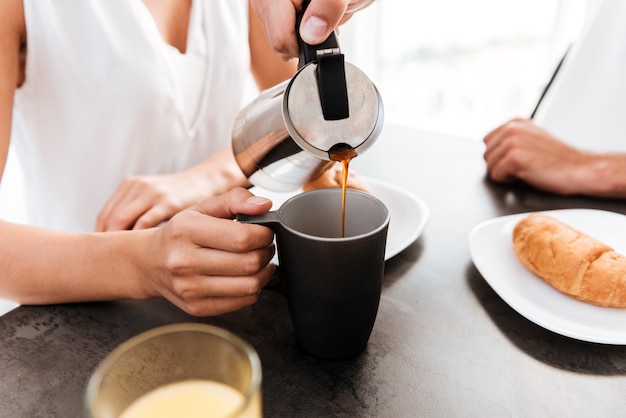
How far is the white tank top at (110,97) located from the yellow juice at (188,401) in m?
0.70

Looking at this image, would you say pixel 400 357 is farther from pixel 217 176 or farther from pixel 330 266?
pixel 217 176

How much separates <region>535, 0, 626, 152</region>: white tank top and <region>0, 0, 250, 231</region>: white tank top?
85 centimetres

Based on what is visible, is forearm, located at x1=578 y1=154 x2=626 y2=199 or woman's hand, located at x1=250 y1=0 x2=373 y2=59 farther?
forearm, located at x1=578 y1=154 x2=626 y2=199

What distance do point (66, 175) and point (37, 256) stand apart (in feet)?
1.34

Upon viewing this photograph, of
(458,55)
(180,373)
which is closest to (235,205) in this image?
(180,373)

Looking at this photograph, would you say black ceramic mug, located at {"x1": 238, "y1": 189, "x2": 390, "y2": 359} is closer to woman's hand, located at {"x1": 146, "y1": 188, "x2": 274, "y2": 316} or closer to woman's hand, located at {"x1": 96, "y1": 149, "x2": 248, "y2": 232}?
woman's hand, located at {"x1": 146, "y1": 188, "x2": 274, "y2": 316}

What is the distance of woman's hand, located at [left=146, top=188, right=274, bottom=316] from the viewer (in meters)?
0.50

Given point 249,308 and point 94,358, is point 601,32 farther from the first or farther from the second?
point 94,358

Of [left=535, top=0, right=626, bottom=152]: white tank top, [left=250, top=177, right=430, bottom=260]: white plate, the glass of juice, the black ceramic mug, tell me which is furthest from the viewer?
[left=535, top=0, right=626, bottom=152]: white tank top

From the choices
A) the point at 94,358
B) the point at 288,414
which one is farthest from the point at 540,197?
the point at 94,358

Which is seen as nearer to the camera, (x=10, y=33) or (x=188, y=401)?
(x=188, y=401)

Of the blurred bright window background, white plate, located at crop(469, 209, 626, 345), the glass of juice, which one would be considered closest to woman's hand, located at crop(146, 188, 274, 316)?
the glass of juice

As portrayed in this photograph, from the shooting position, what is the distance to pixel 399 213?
2.56 feet

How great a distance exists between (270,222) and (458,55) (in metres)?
2.10
